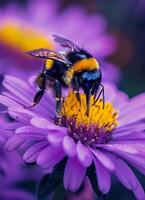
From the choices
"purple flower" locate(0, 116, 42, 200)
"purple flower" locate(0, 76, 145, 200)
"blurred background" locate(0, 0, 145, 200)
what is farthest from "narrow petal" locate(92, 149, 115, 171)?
"blurred background" locate(0, 0, 145, 200)

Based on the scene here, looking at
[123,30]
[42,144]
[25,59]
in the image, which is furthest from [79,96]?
[123,30]

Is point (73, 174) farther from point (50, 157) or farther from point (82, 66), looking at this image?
point (82, 66)

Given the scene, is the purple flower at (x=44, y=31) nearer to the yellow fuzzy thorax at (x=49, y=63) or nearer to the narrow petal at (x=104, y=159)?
the yellow fuzzy thorax at (x=49, y=63)

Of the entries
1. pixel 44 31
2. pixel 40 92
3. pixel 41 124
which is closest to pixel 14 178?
pixel 40 92

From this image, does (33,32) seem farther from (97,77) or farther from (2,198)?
(97,77)

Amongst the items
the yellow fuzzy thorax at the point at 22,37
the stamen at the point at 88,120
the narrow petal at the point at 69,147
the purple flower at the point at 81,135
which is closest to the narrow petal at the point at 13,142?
the purple flower at the point at 81,135

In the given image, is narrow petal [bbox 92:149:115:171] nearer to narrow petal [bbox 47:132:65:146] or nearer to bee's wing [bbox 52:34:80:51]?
narrow petal [bbox 47:132:65:146]
